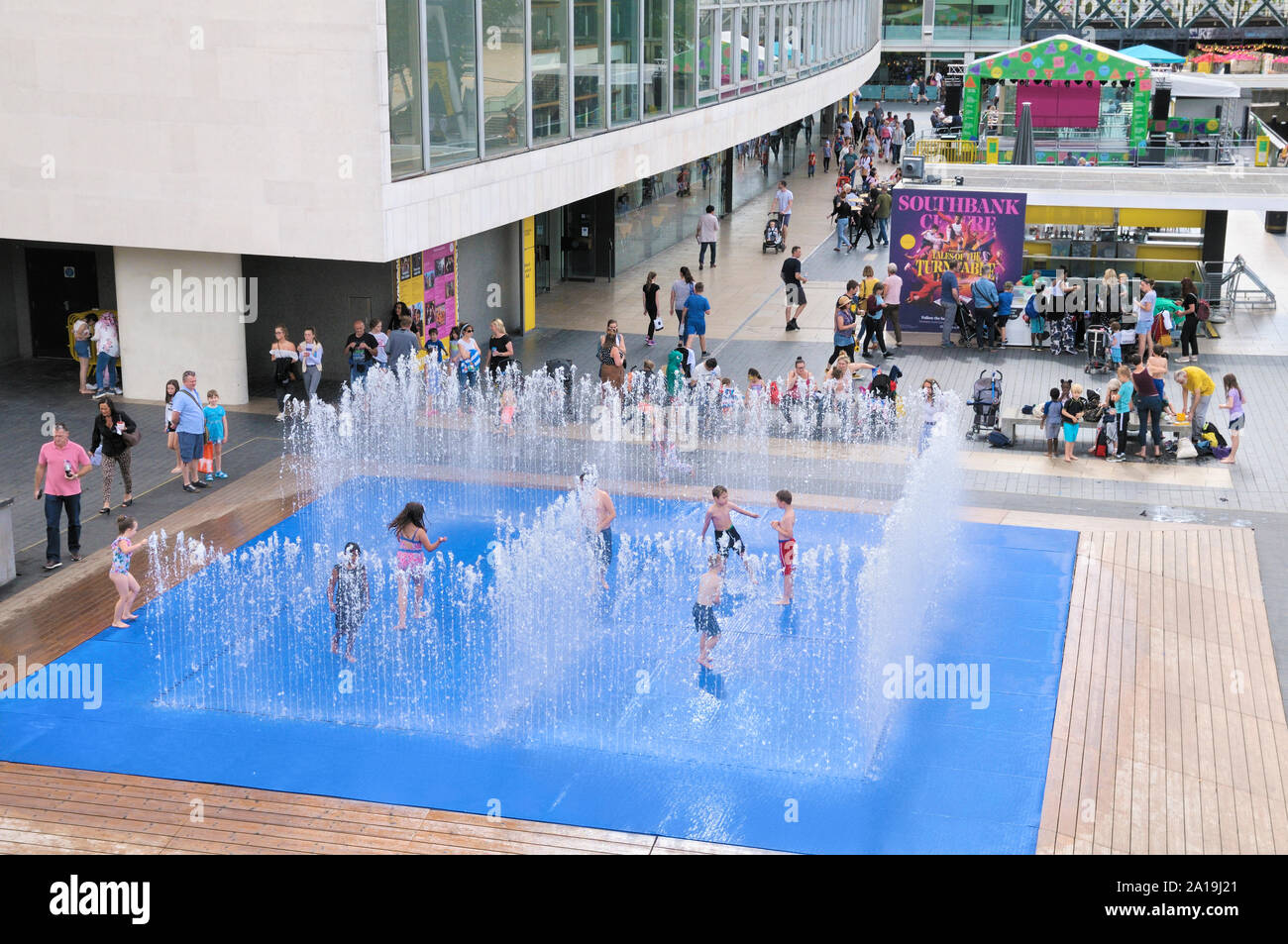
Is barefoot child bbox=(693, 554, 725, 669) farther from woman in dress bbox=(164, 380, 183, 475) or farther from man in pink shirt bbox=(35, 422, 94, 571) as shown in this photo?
woman in dress bbox=(164, 380, 183, 475)

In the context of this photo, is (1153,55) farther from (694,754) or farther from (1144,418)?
(694,754)

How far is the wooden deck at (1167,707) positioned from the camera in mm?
10383

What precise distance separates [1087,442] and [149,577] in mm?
12160

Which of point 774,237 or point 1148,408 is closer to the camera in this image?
point 1148,408

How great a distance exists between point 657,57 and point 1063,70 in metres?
14.1

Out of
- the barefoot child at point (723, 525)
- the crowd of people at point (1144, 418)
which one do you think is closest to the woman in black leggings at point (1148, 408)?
the crowd of people at point (1144, 418)

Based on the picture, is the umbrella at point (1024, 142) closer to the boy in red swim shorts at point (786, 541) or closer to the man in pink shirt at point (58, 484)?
the boy in red swim shorts at point (786, 541)

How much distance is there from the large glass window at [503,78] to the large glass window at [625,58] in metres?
3.76

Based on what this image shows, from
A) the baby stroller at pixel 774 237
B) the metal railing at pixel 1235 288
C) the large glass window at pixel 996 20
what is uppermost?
the large glass window at pixel 996 20

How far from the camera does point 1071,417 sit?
748 inches

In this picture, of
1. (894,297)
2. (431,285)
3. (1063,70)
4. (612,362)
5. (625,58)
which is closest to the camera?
(612,362)

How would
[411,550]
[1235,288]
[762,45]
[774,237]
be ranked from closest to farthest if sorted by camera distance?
A: [411,550] → [1235,288] → [774,237] → [762,45]

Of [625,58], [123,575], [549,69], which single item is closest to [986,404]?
[549,69]

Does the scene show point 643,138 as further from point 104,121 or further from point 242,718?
point 242,718
